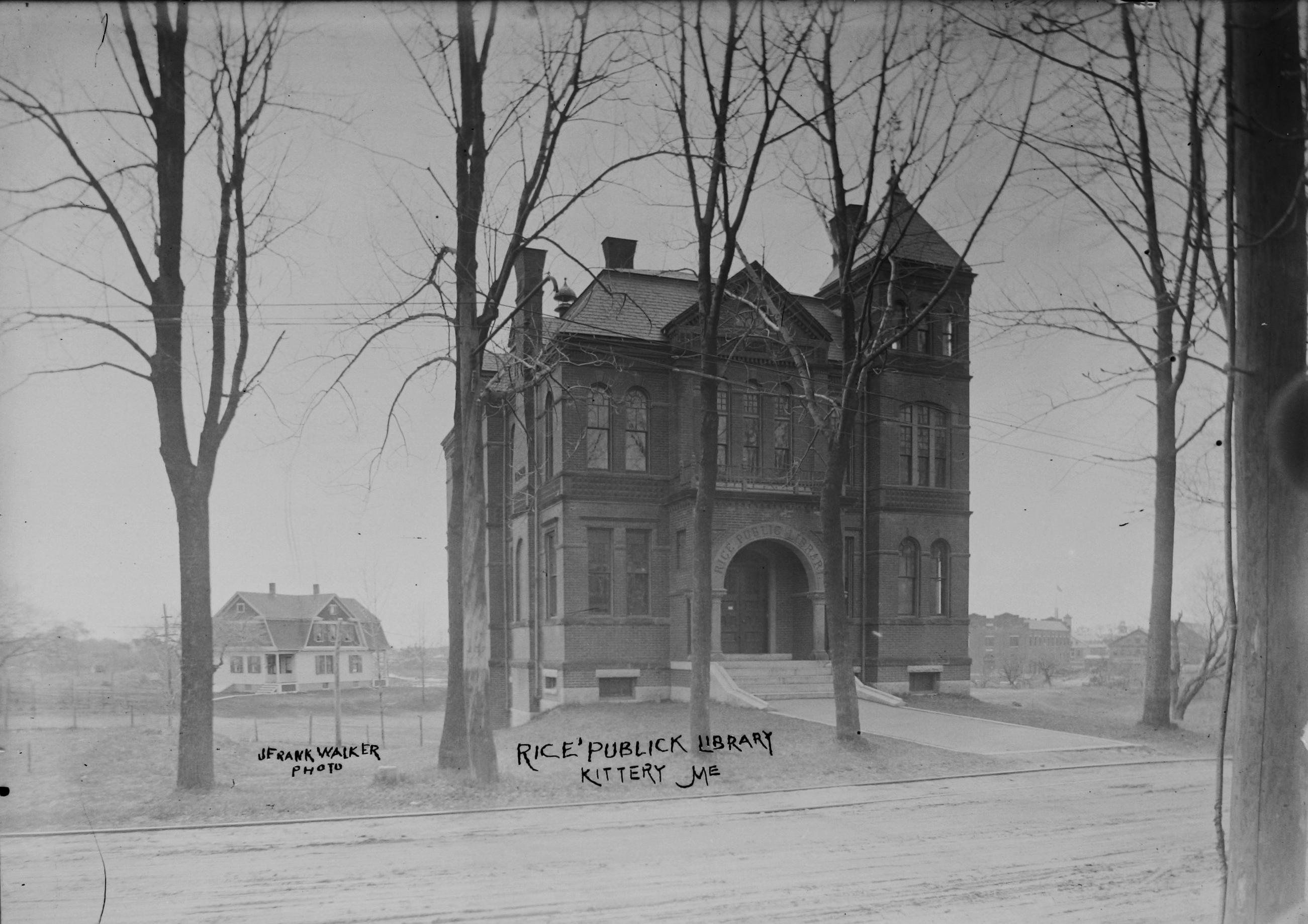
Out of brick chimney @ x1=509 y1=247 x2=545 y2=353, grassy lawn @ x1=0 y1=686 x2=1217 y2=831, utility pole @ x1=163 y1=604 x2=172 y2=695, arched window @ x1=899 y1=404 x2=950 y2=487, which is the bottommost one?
grassy lawn @ x1=0 y1=686 x2=1217 y2=831

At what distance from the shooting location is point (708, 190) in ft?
29.3

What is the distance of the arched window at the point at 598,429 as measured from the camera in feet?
48.7

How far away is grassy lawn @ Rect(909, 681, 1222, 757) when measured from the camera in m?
10.3

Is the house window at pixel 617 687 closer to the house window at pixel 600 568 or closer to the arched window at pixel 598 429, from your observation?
the house window at pixel 600 568

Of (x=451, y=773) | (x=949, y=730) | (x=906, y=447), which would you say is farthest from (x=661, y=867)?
(x=906, y=447)

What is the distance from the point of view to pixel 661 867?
5.83m

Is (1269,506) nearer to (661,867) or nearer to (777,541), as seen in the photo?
(661,867)

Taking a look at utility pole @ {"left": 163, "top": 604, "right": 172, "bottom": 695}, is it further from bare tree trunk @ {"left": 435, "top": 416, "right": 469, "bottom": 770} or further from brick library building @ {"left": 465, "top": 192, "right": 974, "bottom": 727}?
brick library building @ {"left": 465, "top": 192, "right": 974, "bottom": 727}

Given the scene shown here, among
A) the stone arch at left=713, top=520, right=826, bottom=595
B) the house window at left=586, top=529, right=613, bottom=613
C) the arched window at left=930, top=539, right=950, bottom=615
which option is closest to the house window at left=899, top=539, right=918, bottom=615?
the arched window at left=930, top=539, right=950, bottom=615

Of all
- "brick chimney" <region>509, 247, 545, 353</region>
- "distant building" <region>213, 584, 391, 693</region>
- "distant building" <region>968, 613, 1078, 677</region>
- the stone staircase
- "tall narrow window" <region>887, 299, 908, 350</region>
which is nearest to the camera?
"distant building" <region>213, 584, 391, 693</region>

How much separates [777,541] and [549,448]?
4672 millimetres

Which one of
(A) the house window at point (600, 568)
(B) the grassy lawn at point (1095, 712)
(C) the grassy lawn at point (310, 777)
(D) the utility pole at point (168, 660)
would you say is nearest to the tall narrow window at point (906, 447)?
(B) the grassy lawn at point (1095, 712)

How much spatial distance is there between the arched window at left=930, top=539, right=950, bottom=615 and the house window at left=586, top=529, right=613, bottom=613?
6308 millimetres

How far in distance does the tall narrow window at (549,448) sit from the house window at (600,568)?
1.42 metres
